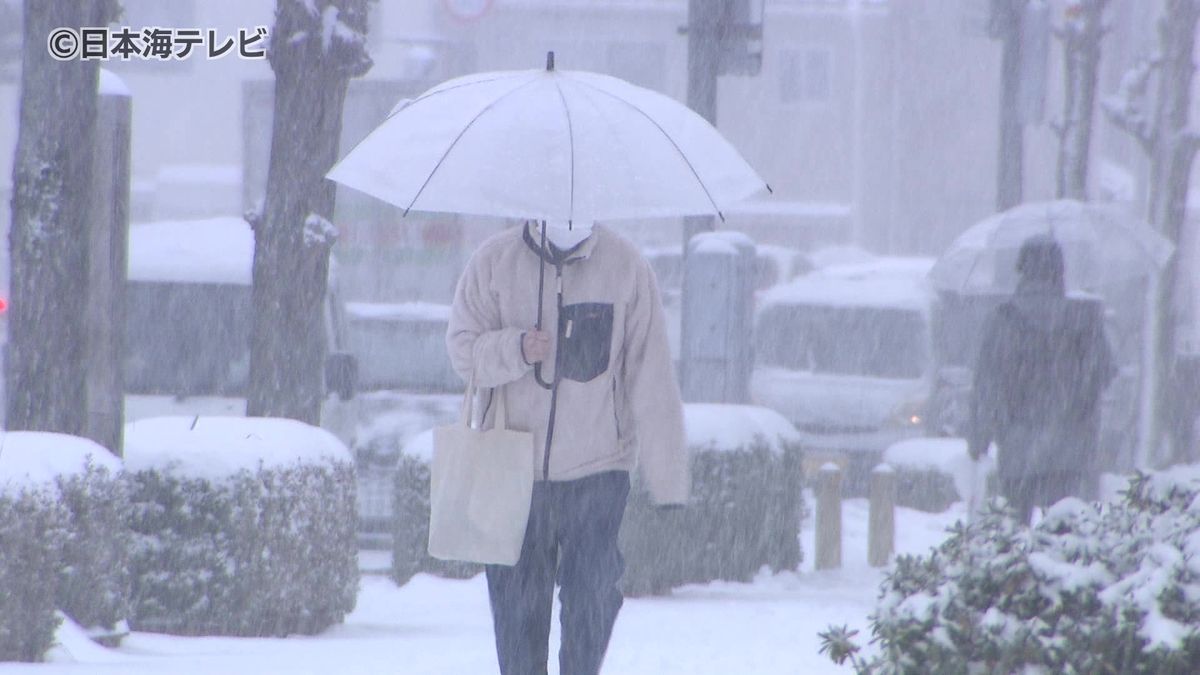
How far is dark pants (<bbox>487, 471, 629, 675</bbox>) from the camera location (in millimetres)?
4715

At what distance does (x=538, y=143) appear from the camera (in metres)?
4.87

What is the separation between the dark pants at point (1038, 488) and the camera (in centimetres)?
833

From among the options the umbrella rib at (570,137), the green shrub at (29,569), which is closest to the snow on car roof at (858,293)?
the green shrub at (29,569)

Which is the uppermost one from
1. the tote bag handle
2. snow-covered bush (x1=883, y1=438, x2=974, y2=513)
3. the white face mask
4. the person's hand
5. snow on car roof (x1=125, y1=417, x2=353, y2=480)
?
the white face mask

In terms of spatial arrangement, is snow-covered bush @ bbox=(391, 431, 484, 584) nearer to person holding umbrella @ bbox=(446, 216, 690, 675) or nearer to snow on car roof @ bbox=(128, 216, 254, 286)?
snow on car roof @ bbox=(128, 216, 254, 286)

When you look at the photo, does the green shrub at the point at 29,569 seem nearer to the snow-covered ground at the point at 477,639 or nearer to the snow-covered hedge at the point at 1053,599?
the snow-covered ground at the point at 477,639

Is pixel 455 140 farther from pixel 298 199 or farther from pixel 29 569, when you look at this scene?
pixel 298 199

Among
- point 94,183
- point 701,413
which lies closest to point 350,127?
point 701,413

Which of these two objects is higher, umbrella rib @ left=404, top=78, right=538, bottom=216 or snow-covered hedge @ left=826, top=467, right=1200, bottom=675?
umbrella rib @ left=404, top=78, right=538, bottom=216

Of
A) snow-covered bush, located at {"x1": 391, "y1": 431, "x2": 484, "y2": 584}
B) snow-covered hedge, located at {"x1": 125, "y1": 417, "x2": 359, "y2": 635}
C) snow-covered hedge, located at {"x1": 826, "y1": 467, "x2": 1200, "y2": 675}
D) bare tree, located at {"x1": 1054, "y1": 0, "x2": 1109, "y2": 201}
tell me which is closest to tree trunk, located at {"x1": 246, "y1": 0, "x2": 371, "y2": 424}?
snow-covered bush, located at {"x1": 391, "y1": 431, "x2": 484, "y2": 584}

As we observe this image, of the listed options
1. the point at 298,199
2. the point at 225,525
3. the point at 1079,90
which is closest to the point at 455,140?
the point at 225,525

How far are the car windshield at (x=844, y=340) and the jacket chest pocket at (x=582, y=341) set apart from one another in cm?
1059

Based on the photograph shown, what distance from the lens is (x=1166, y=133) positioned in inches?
619

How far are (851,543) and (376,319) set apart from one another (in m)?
3.78
